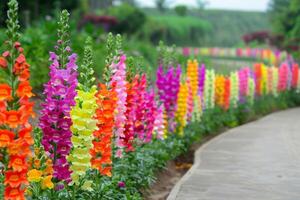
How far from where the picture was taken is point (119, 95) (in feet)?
31.6

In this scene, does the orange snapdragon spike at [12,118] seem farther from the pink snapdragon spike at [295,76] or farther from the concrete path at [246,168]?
the pink snapdragon spike at [295,76]

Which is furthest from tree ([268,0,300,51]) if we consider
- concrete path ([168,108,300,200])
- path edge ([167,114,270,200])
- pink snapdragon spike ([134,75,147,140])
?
pink snapdragon spike ([134,75,147,140])

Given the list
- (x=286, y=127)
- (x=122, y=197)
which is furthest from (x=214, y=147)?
(x=122, y=197)

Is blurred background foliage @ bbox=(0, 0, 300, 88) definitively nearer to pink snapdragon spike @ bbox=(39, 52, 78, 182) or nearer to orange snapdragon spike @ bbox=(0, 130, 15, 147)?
pink snapdragon spike @ bbox=(39, 52, 78, 182)

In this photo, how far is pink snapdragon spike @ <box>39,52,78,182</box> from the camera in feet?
25.0

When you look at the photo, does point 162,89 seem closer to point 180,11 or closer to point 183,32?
point 183,32

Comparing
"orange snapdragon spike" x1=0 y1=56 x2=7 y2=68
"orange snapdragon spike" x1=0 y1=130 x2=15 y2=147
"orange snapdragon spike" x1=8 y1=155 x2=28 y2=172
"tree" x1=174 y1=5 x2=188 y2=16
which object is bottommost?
"orange snapdragon spike" x1=8 y1=155 x2=28 y2=172

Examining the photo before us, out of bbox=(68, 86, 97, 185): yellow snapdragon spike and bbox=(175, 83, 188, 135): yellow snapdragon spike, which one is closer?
bbox=(68, 86, 97, 185): yellow snapdragon spike

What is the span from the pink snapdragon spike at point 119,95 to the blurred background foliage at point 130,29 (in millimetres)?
1512

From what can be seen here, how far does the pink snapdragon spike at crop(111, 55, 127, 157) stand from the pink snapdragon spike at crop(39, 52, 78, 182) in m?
1.70

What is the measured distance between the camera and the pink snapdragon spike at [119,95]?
951 centimetres

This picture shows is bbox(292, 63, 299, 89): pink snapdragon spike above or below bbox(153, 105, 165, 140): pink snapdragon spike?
above

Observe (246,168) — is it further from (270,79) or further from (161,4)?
(161,4)

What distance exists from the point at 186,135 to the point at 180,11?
8872cm
